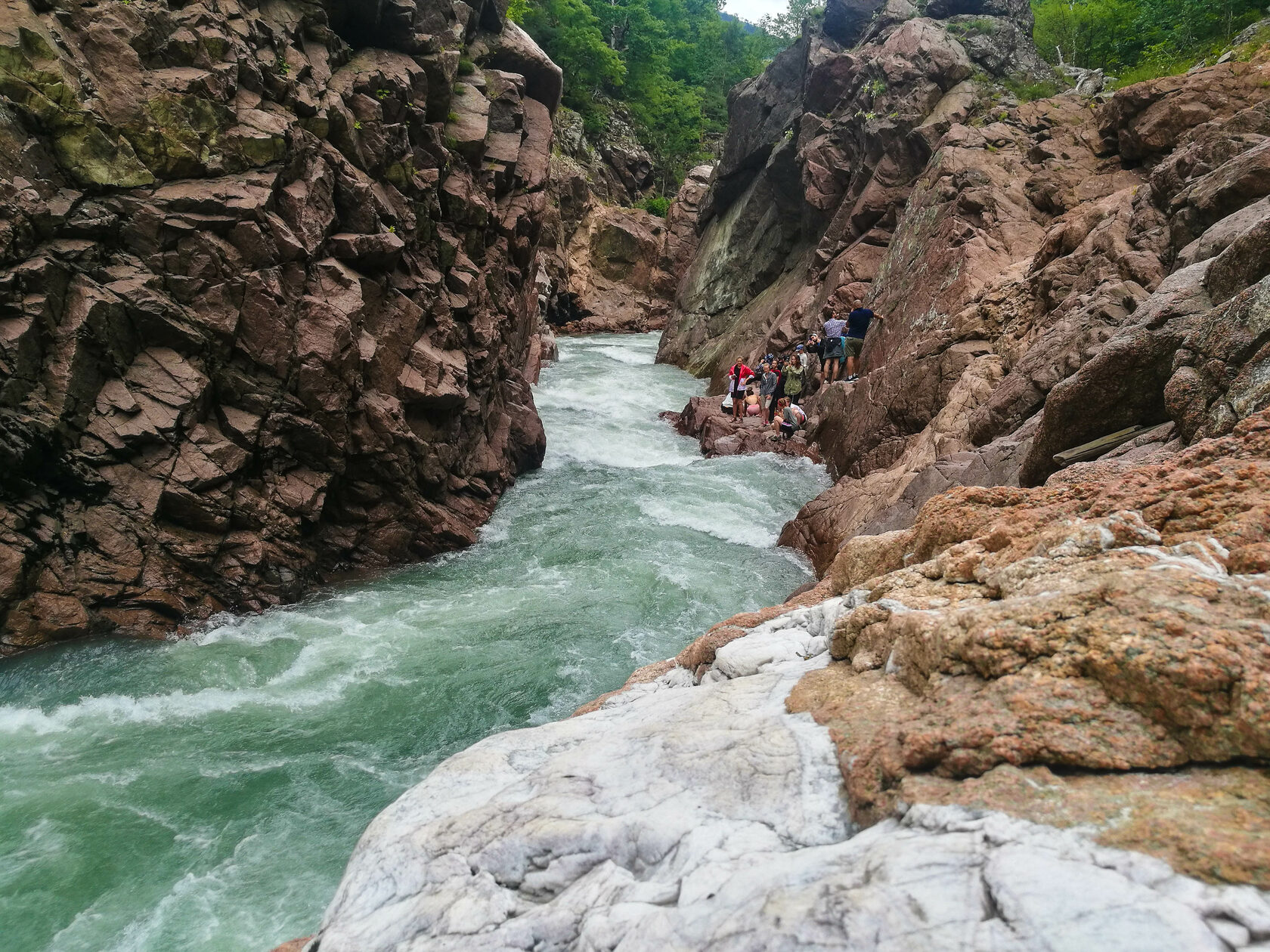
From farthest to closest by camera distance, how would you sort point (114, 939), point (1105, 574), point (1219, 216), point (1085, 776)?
point (1219, 216) < point (114, 939) < point (1105, 574) < point (1085, 776)

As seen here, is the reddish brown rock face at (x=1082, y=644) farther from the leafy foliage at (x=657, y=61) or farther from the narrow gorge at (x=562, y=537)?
the leafy foliage at (x=657, y=61)

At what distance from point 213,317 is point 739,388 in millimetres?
14123

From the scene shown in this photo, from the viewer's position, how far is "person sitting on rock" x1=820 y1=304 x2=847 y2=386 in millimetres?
18578

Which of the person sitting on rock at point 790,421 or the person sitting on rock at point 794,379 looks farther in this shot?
the person sitting on rock at point 794,379

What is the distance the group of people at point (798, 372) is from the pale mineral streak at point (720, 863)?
1493 cm

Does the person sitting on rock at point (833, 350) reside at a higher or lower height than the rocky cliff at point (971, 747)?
higher

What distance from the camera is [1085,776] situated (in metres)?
2.53

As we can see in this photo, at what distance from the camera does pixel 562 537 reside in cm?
1324

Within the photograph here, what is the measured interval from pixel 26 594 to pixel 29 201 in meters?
4.36

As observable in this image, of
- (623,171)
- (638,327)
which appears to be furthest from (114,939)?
(623,171)

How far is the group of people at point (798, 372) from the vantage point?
1843cm

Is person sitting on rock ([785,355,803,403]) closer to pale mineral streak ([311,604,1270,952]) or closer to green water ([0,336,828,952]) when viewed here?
green water ([0,336,828,952])

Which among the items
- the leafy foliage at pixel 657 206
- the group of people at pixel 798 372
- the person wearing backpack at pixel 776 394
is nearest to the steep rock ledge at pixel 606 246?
the leafy foliage at pixel 657 206

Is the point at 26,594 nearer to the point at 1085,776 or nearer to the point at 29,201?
the point at 29,201
